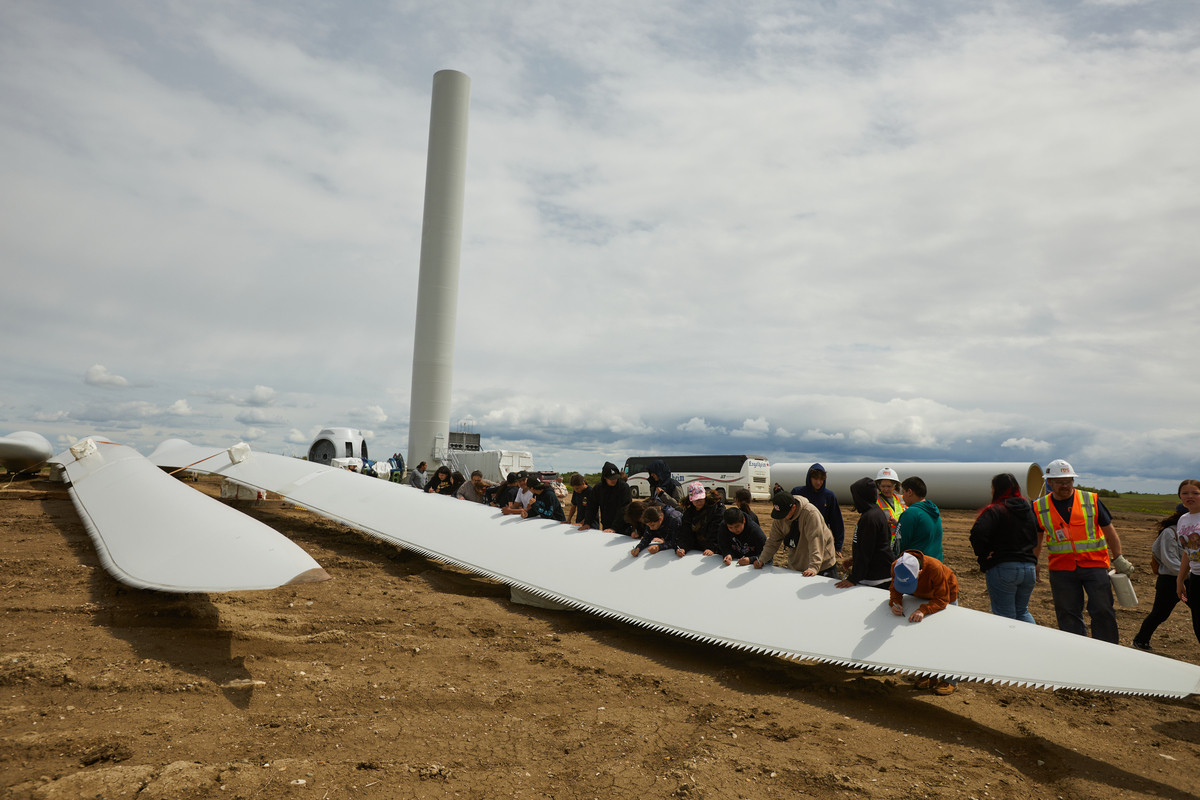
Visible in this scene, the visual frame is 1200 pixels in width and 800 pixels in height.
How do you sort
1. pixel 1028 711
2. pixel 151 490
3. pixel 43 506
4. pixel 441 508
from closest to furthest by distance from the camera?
pixel 1028 711
pixel 151 490
pixel 441 508
pixel 43 506

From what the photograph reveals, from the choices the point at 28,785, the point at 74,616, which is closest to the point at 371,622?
the point at 74,616

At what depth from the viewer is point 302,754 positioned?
3.22 metres

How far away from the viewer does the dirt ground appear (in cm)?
311

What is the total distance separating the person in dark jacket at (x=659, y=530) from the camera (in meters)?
6.09

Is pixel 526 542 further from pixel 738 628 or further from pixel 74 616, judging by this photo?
pixel 74 616

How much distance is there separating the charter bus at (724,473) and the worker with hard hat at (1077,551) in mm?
19050

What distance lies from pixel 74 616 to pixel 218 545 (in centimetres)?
142

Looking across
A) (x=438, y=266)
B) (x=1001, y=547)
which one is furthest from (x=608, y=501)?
(x=438, y=266)

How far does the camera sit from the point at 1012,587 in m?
4.81

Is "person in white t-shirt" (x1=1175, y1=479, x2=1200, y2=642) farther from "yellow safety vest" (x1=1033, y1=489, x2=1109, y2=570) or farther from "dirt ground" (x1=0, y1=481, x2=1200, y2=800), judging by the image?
"dirt ground" (x1=0, y1=481, x2=1200, y2=800)

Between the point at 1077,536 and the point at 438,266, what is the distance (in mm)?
22347

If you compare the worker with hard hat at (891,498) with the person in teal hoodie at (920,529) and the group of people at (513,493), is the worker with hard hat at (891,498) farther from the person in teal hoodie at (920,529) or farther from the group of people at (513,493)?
the group of people at (513,493)

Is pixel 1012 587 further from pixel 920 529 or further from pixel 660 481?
pixel 660 481

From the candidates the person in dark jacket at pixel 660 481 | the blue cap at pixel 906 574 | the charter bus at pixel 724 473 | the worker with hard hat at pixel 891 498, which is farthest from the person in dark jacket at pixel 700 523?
the charter bus at pixel 724 473
